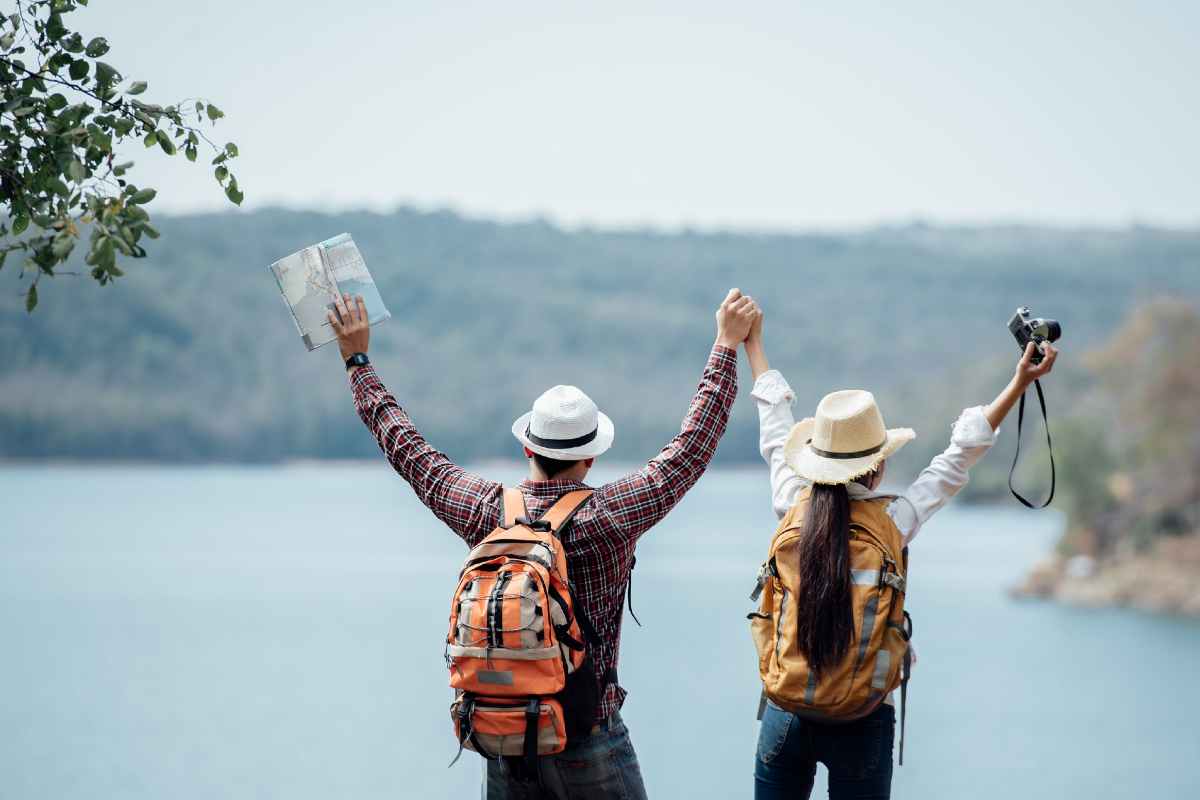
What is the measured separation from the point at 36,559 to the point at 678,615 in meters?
23.8

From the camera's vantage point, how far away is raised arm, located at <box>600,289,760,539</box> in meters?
2.65

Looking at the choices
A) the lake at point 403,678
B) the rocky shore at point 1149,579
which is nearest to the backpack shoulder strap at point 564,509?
the lake at point 403,678

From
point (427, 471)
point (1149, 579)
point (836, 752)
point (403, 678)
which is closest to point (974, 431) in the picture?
point (836, 752)

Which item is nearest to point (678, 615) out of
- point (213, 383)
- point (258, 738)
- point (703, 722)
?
point (703, 722)

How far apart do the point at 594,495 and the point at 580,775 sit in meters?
0.53

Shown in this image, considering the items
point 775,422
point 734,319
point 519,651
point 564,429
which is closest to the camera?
point 519,651

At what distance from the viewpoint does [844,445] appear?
2779mm

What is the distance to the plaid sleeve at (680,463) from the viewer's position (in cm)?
264

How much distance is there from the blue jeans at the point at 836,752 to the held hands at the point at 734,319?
75 centimetres

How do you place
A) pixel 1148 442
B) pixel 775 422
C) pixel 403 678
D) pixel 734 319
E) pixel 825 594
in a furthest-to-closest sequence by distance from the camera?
pixel 1148 442, pixel 403 678, pixel 775 422, pixel 734 319, pixel 825 594

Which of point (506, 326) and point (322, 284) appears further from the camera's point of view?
point (506, 326)

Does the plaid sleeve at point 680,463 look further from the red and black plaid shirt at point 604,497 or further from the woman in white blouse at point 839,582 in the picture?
the woman in white blouse at point 839,582

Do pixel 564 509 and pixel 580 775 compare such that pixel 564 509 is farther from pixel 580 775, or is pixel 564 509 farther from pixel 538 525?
pixel 580 775

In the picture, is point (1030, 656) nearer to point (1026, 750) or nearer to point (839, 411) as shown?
point (1026, 750)
